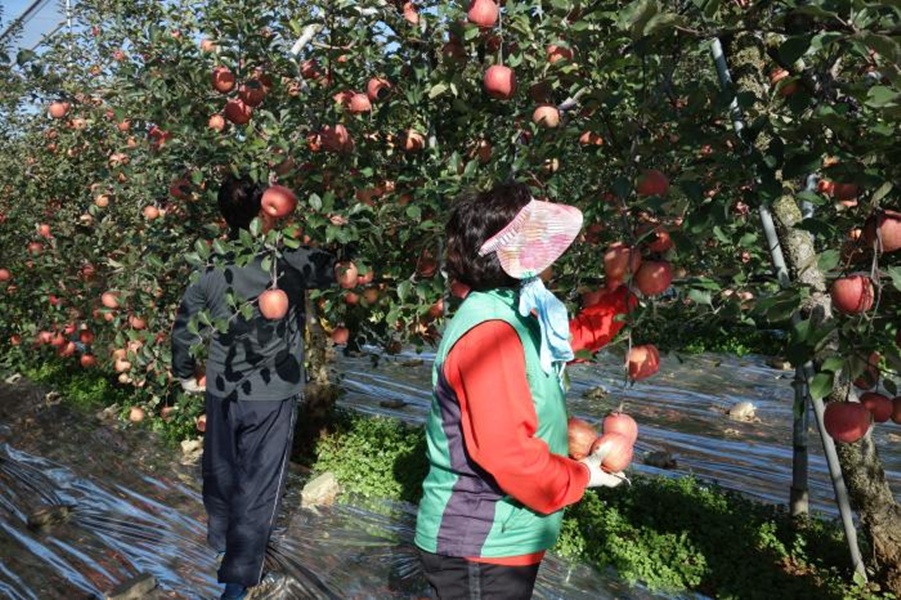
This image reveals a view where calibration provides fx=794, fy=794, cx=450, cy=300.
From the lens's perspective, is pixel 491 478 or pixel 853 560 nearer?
pixel 491 478

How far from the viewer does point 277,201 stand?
2379mm

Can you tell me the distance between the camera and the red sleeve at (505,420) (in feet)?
4.67

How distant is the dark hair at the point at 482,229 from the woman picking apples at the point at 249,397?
3.73 feet

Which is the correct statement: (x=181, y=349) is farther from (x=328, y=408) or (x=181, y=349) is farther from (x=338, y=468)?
(x=328, y=408)

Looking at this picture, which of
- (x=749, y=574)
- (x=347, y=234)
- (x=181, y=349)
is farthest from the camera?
(x=749, y=574)

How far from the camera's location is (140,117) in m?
3.14

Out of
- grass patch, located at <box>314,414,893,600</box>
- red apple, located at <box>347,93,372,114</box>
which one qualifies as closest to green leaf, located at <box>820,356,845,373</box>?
red apple, located at <box>347,93,372,114</box>

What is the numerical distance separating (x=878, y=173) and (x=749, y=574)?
2255 millimetres

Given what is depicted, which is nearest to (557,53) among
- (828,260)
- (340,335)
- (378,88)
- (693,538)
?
(378,88)

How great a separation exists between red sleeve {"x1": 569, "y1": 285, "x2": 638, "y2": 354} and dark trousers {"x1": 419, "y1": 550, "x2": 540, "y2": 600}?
0.55 metres

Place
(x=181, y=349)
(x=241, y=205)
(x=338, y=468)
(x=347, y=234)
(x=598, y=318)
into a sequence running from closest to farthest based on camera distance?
(x=598, y=318) < (x=347, y=234) < (x=241, y=205) < (x=181, y=349) < (x=338, y=468)

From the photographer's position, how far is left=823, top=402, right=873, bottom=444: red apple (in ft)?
5.23

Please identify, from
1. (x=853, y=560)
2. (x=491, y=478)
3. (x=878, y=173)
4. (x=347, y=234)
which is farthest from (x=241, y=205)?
(x=853, y=560)

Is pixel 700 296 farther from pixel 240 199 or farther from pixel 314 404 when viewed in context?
pixel 314 404
